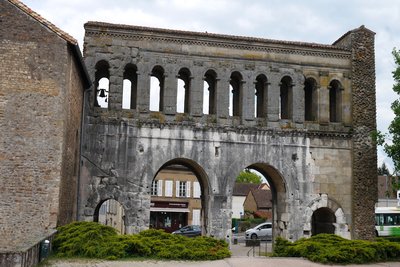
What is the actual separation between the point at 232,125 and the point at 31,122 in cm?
962

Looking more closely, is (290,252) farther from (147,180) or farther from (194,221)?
(194,221)

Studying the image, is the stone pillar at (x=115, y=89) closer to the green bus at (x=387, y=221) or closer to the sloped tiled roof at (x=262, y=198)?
the green bus at (x=387, y=221)

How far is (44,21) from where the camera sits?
1714 cm

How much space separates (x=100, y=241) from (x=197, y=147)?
8545mm

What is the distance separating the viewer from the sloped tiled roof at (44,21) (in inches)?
667

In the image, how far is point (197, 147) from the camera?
74.5 ft

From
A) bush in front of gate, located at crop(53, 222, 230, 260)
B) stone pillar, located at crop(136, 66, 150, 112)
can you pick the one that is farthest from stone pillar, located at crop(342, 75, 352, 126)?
bush in front of gate, located at crop(53, 222, 230, 260)

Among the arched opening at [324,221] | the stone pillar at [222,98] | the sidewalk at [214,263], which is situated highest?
the stone pillar at [222,98]

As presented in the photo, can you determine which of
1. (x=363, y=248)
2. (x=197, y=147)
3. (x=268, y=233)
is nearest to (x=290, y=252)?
(x=363, y=248)

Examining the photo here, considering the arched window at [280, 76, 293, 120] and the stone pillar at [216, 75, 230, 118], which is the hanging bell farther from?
the arched window at [280, 76, 293, 120]

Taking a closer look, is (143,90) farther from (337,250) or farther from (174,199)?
(174,199)

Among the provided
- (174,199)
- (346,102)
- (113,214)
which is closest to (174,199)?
(174,199)

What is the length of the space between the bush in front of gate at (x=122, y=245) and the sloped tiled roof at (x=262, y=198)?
44159 mm

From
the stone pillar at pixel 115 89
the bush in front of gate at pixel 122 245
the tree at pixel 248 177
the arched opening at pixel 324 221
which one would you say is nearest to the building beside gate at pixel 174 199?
the arched opening at pixel 324 221
